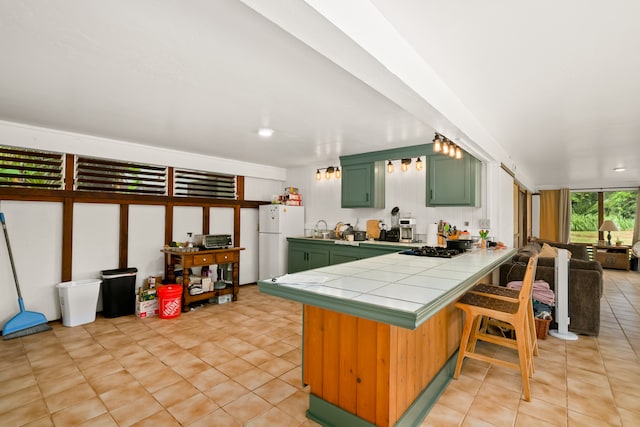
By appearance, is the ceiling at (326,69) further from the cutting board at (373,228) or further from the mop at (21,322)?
the cutting board at (373,228)

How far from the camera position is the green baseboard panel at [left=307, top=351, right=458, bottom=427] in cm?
187

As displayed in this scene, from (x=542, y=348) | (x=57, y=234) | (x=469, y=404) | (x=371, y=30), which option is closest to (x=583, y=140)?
(x=542, y=348)

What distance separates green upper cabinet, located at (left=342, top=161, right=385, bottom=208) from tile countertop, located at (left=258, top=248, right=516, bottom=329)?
2618mm

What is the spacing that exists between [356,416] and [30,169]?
4.56 meters

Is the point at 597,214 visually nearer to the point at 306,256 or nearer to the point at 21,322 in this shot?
the point at 306,256

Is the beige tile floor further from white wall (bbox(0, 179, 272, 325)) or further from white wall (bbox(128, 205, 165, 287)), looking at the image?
white wall (bbox(128, 205, 165, 287))

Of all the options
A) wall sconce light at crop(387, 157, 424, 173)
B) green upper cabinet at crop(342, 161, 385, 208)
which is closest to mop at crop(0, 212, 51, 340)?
green upper cabinet at crop(342, 161, 385, 208)

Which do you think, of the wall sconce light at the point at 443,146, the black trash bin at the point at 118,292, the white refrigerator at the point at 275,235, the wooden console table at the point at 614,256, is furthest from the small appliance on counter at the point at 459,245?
the wooden console table at the point at 614,256

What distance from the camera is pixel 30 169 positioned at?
3.81m

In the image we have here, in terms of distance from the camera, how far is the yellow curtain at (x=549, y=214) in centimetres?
913

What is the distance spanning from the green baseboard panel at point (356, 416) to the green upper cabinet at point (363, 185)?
3.17 metres

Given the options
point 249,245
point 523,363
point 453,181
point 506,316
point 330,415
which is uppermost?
point 453,181

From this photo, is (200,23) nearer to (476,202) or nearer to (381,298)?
(381,298)

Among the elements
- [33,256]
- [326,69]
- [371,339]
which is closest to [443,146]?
[326,69]
